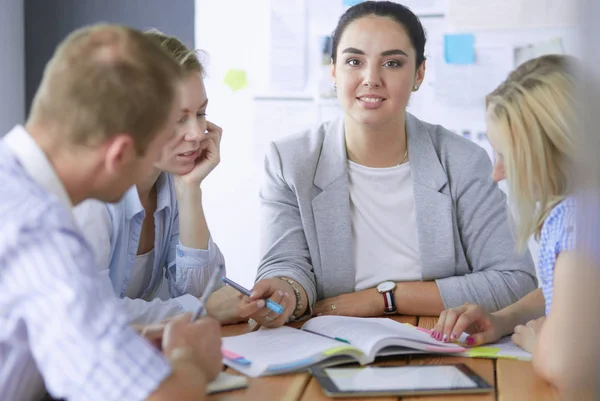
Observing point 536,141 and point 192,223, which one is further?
point 192,223

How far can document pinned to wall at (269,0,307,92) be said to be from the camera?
2.95 m

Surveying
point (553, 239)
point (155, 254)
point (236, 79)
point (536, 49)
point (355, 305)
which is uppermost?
point (536, 49)

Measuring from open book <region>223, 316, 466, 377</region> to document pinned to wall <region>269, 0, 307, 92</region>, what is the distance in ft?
5.74

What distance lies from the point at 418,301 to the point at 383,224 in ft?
0.88

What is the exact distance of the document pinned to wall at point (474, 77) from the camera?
278 centimetres

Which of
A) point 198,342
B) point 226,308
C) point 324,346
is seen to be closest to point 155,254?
point 226,308

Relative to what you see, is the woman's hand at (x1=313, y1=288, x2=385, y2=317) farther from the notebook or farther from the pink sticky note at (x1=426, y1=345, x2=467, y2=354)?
the notebook

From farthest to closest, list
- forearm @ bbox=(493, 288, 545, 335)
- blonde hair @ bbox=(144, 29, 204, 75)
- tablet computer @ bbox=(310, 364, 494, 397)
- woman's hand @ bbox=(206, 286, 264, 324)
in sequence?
blonde hair @ bbox=(144, 29, 204, 75) < woman's hand @ bbox=(206, 286, 264, 324) < forearm @ bbox=(493, 288, 545, 335) < tablet computer @ bbox=(310, 364, 494, 397)

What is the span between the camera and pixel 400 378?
106 centimetres

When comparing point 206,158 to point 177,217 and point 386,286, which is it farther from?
point 386,286

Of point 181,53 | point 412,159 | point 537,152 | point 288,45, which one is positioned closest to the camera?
point 537,152

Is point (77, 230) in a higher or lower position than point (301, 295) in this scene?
higher

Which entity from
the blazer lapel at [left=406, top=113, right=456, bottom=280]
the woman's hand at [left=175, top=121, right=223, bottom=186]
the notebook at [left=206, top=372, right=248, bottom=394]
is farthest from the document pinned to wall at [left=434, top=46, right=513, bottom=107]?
the notebook at [left=206, top=372, right=248, bottom=394]

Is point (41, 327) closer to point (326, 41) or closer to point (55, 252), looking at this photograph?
point (55, 252)
